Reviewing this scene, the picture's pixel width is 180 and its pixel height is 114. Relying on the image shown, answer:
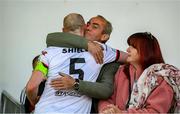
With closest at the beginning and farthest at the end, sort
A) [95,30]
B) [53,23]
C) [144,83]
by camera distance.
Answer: [144,83]
[95,30]
[53,23]

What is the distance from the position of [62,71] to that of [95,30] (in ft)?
1.06

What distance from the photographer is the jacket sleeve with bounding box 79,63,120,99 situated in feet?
4.58

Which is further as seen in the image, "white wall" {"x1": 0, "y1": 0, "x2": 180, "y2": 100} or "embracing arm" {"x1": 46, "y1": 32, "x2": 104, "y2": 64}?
"white wall" {"x1": 0, "y1": 0, "x2": 180, "y2": 100}

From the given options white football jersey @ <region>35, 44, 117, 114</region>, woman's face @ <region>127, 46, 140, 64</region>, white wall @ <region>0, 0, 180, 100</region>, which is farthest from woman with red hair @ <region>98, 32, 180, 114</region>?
white wall @ <region>0, 0, 180, 100</region>

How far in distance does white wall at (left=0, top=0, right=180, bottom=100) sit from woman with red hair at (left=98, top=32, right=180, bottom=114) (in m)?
1.66

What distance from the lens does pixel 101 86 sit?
141 cm

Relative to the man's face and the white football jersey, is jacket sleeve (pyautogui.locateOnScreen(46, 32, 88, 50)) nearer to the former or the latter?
the white football jersey

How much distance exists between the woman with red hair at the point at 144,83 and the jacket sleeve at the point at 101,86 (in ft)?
0.13

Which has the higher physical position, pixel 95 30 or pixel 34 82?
pixel 95 30

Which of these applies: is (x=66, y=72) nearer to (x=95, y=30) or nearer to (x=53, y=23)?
(x=95, y=30)

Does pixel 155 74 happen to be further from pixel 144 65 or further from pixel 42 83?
pixel 42 83

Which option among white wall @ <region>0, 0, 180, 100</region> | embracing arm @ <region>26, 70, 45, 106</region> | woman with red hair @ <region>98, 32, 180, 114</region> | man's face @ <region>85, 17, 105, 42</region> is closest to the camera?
woman with red hair @ <region>98, 32, 180, 114</region>

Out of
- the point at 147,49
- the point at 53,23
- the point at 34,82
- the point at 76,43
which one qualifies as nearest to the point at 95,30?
the point at 76,43

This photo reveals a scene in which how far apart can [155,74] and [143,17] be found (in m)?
1.91
